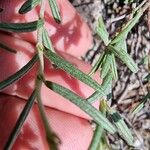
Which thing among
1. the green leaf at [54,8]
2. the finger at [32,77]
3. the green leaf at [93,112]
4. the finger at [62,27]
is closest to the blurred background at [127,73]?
the finger at [62,27]

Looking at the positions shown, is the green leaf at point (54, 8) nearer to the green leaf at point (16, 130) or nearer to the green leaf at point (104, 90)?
the green leaf at point (104, 90)

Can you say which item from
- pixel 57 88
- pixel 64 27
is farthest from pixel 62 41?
pixel 57 88

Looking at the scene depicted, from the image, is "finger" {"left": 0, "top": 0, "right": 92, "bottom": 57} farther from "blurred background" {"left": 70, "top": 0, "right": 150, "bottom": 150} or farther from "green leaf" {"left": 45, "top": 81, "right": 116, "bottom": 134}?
"green leaf" {"left": 45, "top": 81, "right": 116, "bottom": 134}

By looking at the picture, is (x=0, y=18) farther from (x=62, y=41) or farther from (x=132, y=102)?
(x=132, y=102)

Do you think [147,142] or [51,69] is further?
[147,142]

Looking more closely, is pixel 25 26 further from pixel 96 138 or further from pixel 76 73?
pixel 96 138

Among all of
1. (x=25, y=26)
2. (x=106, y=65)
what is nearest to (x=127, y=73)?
(x=106, y=65)

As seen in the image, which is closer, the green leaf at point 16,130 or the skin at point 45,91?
the green leaf at point 16,130

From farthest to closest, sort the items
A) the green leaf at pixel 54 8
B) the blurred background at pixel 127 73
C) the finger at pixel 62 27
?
the blurred background at pixel 127 73, the finger at pixel 62 27, the green leaf at pixel 54 8
